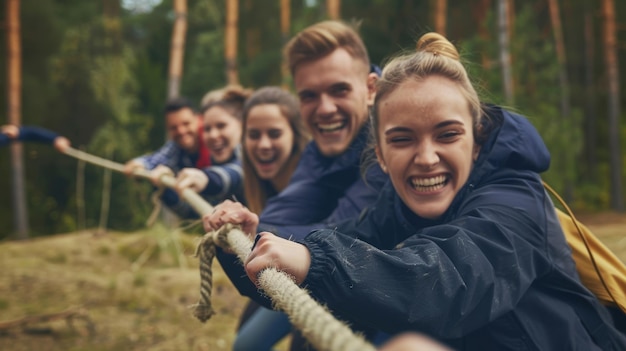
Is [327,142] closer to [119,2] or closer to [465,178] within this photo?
[465,178]

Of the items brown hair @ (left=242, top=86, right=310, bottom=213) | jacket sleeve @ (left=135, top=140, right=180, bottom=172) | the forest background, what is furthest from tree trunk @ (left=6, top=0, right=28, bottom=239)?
brown hair @ (left=242, top=86, right=310, bottom=213)

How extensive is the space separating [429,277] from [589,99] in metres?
20.8

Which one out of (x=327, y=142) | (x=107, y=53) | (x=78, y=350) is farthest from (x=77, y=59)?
(x=327, y=142)

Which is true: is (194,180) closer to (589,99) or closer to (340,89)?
(340,89)

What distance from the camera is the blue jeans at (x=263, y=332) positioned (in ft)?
10.7

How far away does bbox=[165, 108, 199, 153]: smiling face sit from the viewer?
5.26 metres

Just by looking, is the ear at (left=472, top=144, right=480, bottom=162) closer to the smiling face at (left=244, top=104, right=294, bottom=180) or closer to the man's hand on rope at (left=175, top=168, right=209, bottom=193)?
the smiling face at (left=244, top=104, right=294, bottom=180)

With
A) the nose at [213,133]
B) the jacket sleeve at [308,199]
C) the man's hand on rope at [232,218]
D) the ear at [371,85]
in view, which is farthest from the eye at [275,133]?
the man's hand on rope at [232,218]

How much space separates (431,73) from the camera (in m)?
1.68

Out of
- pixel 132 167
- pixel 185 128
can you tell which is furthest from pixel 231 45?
pixel 132 167

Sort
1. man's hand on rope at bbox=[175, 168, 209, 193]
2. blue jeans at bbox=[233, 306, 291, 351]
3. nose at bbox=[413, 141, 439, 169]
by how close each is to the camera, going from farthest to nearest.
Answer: man's hand on rope at bbox=[175, 168, 209, 193] → blue jeans at bbox=[233, 306, 291, 351] → nose at bbox=[413, 141, 439, 169]

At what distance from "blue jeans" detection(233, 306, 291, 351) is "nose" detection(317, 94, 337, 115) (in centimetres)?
110

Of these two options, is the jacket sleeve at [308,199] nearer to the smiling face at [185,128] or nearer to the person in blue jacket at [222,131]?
the person in blue jacket at [222,131]

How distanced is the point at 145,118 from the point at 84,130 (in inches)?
62.0
